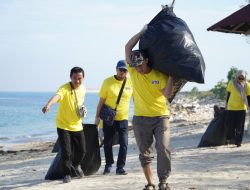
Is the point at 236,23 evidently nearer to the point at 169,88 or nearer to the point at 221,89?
the point at 169,88

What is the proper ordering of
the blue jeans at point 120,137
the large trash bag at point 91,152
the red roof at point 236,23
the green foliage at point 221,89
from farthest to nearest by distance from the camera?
the green foliage at point 221,89
the red roof at point 236,23
the large trash bag at point 91,152
the blue jeans at point 120,137

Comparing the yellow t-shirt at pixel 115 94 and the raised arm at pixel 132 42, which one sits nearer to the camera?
the raised arm at pixel 132 42

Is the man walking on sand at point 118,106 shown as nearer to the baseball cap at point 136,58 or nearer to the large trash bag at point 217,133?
the baseball cap at point 136,58

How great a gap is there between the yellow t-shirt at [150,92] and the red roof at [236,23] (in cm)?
547

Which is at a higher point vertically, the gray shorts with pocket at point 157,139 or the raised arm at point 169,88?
the raised arm at point 169,88

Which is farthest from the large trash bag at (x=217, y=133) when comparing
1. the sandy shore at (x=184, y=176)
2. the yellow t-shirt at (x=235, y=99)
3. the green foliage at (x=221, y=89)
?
the green foliage at (x=221, y=89)

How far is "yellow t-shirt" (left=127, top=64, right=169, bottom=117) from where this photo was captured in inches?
269

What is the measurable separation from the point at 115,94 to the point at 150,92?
6.68 ft

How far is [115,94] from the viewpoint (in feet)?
29.1

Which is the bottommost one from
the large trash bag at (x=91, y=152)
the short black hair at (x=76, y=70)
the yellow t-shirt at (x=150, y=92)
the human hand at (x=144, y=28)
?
the large trash bag at (x=91, y=152)

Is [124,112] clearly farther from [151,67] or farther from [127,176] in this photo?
[151,67]

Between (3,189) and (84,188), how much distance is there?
129cm

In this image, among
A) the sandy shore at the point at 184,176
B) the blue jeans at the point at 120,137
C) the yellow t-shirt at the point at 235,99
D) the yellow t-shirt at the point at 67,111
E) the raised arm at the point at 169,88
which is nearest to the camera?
the raised arm at the point at 169,88

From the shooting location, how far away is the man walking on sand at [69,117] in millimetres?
8297
